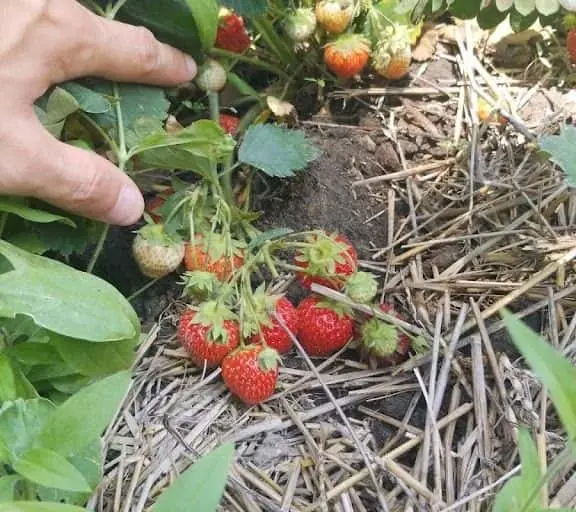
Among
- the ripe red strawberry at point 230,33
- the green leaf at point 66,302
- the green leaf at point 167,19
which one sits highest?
the green leaf at point 167,19

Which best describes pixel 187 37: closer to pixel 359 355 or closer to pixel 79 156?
pixel 79 156

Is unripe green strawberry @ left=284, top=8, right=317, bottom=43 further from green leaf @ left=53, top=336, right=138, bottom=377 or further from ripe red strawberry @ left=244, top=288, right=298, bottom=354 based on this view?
green leaf @ left=53, top=336, right=138, bottom=377

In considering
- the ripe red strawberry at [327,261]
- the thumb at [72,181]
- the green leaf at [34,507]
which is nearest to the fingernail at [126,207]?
the thumb at [72,181]

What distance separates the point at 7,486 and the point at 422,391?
46cm

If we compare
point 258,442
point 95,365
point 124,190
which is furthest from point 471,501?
point 124,190

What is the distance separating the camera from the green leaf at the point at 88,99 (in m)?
1.01

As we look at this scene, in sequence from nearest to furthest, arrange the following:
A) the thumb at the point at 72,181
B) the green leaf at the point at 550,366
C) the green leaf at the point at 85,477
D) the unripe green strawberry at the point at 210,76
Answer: the green leaf at the point at 550,366 → the green leaf at the point at 85,477 → the thumb at the point at 72,181 → the unripe green strawberry at the point at 210,76

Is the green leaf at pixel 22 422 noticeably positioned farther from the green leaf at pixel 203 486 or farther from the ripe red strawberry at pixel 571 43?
the ripe red strawberry at pixel 571 43

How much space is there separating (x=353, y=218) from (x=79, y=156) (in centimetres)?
40

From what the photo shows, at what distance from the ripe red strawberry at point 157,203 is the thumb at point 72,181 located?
0.09 m

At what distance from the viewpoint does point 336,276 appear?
1082mm

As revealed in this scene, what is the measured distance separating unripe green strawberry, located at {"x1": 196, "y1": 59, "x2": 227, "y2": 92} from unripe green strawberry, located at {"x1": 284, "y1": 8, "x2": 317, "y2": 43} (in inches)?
4.8

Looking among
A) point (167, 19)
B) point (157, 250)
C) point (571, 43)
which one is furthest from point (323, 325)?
point (571, 43)

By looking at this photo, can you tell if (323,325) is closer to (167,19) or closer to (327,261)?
(327,261)
